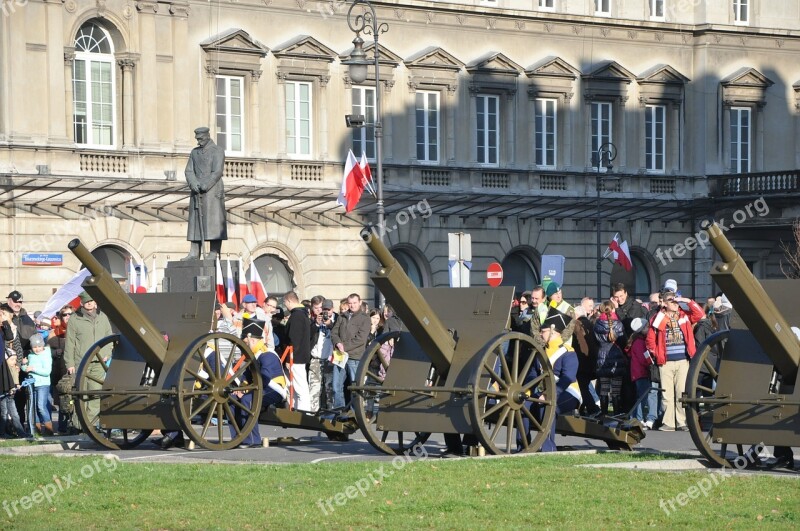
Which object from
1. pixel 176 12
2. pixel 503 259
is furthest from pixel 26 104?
pixel 503 259

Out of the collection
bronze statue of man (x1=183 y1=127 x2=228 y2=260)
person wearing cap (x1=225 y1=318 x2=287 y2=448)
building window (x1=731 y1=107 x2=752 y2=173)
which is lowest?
person wearing cap (x1=225 y1=318 x2=287 y2=448)

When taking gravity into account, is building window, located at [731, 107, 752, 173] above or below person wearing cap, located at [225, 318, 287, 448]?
above

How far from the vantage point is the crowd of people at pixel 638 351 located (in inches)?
945

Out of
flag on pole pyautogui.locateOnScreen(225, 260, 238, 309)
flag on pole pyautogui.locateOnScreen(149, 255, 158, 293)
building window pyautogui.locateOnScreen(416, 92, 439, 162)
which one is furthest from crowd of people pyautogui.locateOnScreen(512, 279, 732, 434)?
building window pyautogui.locateOnScreen(416, 92, 439, 162)

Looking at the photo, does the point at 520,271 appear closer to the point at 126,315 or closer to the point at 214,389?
the point at 214,389

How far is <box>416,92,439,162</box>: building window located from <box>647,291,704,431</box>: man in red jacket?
80.4 feet

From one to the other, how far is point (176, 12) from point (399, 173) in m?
7.78

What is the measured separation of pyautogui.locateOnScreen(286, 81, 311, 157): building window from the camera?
45625 millimetres

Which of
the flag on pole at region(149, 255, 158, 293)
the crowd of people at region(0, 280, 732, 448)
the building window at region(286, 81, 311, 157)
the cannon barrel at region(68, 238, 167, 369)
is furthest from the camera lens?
the building window at region(286, 81, 311, 157)

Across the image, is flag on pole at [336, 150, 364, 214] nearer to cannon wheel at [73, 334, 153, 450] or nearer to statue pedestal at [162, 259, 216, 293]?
statue pedestal at [162, 259, 216, 293]

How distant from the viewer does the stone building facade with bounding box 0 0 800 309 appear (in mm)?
40906

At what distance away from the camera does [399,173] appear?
1866 inches

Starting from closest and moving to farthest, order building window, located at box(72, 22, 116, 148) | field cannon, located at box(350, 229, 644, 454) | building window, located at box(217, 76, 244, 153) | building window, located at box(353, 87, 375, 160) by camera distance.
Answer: field cannon, located at box(350, 229, 644, 454) → building window, located at box(72, 22, 116, 148) → building window, located at box(217, 76, 244, 153) → building window, located at box(353, 87, 375, 160)

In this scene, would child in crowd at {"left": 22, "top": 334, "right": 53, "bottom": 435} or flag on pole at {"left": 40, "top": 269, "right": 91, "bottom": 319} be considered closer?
child in crowd at {"left": 22, "top": 334, "right": 53, "bottom": 435}
